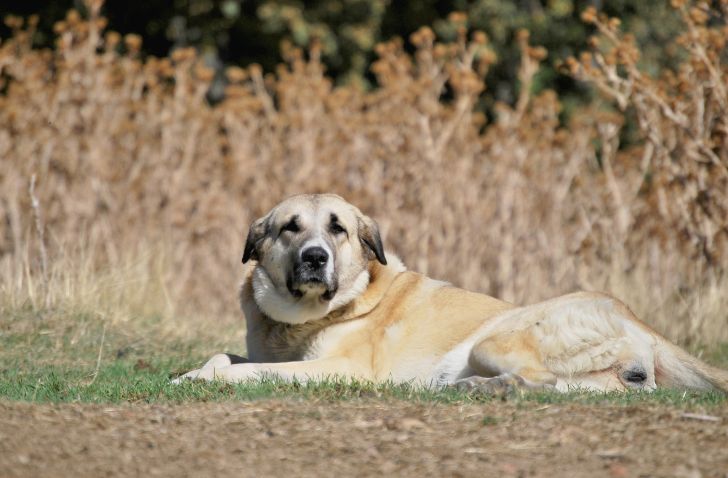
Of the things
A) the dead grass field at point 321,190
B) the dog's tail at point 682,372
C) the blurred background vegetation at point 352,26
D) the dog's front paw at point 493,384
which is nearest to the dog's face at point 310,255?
the dead grass field at point 321,190

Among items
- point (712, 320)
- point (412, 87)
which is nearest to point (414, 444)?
point (712, 320)

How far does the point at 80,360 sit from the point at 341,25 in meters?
15.8

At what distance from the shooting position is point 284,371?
22.6 ft

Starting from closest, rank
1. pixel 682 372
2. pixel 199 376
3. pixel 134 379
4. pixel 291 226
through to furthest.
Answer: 1. pixel 682 372
2. pixel 199 376
3. pixel 134 379
4. pixel 291 226

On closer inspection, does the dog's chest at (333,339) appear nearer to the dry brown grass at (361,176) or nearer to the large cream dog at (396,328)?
the large cream dog at (396,328)

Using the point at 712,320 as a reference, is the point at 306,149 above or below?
above

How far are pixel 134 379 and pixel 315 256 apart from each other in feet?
4.69

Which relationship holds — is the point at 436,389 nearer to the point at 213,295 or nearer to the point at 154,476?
the point at 154,476

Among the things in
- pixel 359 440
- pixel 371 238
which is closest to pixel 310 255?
pixel 371 238

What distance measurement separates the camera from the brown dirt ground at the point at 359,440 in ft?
15.0

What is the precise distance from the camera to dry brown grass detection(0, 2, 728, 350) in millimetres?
11945

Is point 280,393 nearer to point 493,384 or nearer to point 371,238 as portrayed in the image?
point 493,384

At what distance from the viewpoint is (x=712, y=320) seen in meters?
10.5

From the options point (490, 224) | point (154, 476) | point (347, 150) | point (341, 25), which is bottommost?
point (154, 476)
